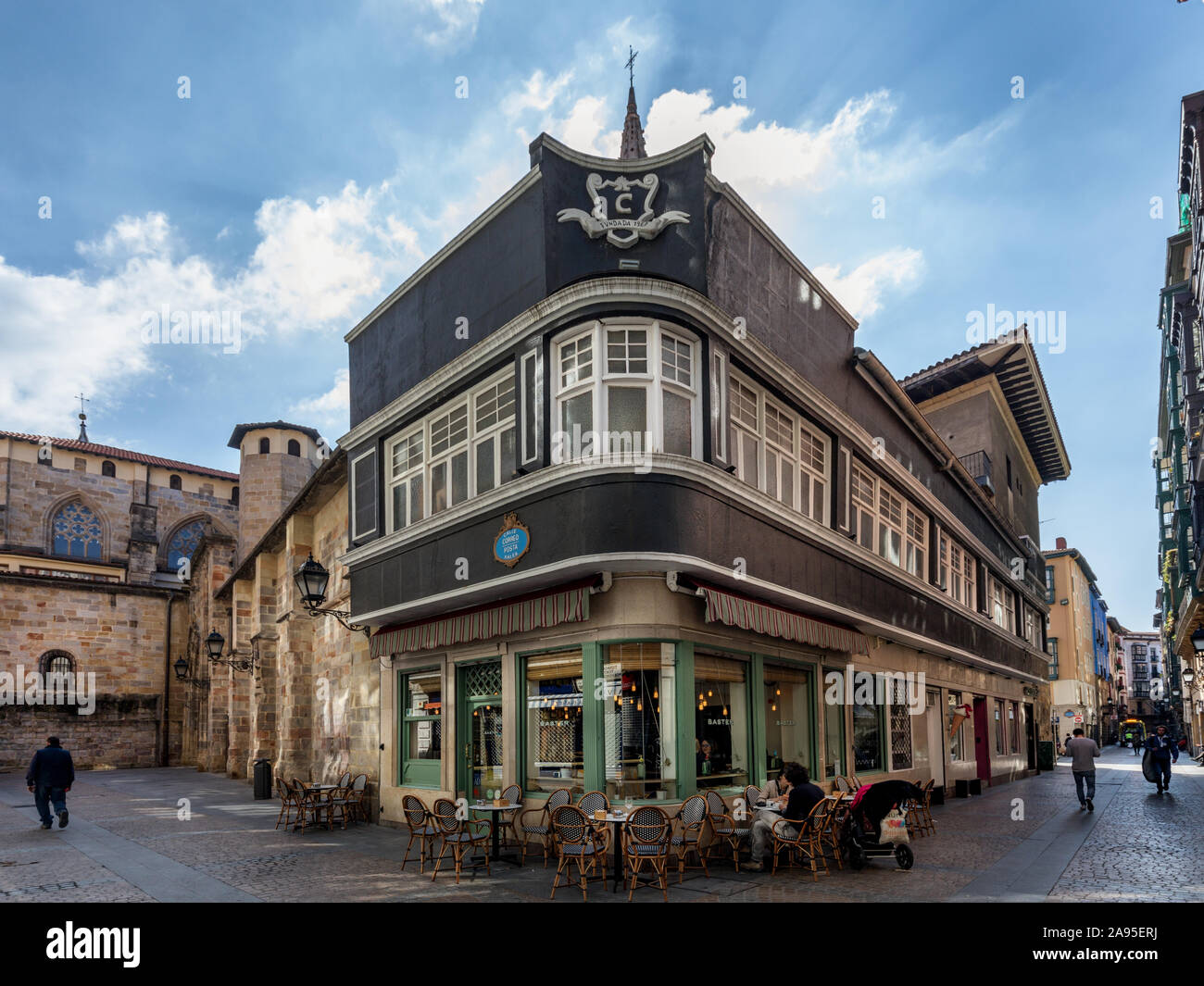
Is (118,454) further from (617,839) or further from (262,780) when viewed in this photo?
(617,839)

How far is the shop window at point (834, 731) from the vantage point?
51.8ft

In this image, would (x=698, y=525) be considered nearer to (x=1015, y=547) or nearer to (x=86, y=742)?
(x=1015, y=547)

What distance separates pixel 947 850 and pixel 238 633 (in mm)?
25070

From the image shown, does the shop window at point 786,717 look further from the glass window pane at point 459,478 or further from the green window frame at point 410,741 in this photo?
the glass window pane at point 459,478

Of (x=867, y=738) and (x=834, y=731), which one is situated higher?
(x=834, y=731)

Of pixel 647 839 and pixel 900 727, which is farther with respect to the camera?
pixel 900 727

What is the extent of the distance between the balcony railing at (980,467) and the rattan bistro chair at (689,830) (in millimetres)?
21851

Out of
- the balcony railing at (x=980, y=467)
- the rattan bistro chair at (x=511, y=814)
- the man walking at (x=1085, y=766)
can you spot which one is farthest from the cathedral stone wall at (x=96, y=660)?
the man walking at (x=1085, y=766)

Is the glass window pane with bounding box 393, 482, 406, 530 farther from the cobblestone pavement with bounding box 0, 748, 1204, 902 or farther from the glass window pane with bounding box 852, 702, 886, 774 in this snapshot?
the glass window pane with bounding box 852, 702, 886, 774

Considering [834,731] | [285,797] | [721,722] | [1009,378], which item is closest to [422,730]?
[285,797]

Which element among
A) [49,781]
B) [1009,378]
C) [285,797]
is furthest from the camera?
[1009,378]

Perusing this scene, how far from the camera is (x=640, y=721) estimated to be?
453 inches

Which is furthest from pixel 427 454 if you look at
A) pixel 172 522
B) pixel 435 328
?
pixel 172 522

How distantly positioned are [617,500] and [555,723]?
135 inches
